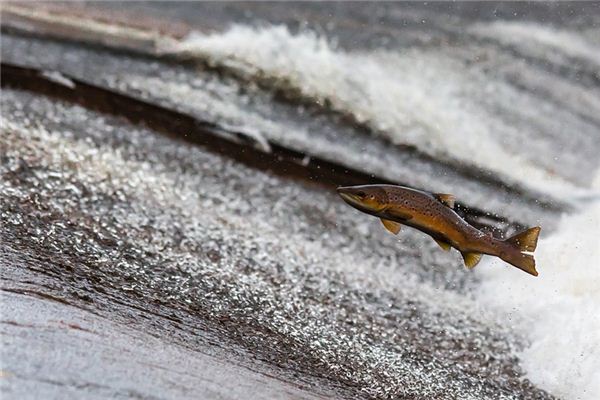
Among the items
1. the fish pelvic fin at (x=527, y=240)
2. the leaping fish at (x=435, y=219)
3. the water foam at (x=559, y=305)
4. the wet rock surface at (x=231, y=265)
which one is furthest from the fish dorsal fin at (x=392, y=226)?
the water foam at (x=559, y=305)

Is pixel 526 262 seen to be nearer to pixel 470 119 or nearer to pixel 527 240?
pixel 527 240

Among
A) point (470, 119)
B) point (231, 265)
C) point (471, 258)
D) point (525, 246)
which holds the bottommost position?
point (231, 265)

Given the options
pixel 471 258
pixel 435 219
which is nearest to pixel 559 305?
pixel 471 258

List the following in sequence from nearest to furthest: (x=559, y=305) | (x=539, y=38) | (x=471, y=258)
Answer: (x=471, y=258)
(x=559, y=305)
(x=539, y=38)

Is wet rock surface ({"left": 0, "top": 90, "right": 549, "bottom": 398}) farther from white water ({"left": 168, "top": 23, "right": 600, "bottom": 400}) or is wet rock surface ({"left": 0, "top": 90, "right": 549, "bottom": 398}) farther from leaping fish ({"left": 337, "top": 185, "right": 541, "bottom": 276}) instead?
leaping fish ({"left": 337, "top": 185, "right": 541, "bottom": 276})

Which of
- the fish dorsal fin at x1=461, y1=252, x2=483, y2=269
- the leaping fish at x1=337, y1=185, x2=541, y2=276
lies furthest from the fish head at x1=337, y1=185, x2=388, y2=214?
the fish dorsal fin at x1=461, y1=252, x2=483, y2=269

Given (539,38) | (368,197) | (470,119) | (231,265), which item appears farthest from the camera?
(539,38)

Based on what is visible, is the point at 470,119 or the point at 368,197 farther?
the point at 470,119

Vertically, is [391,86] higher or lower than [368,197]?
lower
